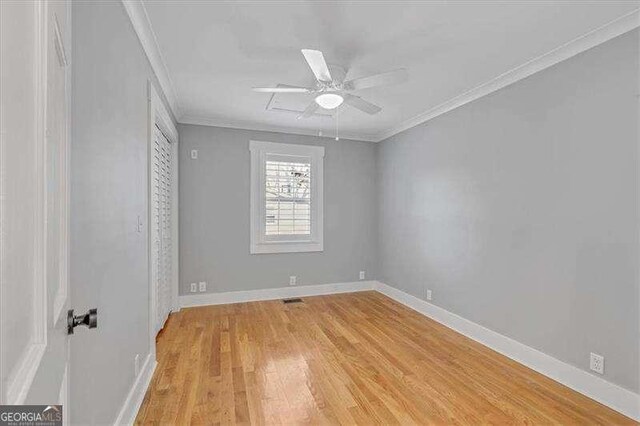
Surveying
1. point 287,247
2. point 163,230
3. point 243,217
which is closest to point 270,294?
point 287,247

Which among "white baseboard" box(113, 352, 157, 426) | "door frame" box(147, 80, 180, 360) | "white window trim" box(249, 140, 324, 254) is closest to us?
"white baseboard" box(113, 352, 157, 426)

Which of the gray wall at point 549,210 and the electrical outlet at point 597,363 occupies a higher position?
the gray wall at point 549,210

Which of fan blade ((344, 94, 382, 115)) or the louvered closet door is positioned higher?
fan blade ((344, 94, 382, 115))

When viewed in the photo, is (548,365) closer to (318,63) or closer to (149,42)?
(318,63)

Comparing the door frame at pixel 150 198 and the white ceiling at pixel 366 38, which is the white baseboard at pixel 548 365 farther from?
the door frame at pixel 150 198

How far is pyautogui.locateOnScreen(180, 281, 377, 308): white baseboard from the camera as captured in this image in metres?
4.01

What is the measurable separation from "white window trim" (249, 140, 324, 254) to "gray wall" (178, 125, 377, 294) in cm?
8

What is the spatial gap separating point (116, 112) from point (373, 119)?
3.09m

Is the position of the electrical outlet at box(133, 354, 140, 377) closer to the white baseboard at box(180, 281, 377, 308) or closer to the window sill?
the white baseboard at box(180, 281, 377, 308)

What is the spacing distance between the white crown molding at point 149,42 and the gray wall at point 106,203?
7cm

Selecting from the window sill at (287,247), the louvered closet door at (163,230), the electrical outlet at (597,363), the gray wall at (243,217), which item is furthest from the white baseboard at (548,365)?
the louvered closet door at (163,230)

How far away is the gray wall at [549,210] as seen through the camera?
78.1 inches

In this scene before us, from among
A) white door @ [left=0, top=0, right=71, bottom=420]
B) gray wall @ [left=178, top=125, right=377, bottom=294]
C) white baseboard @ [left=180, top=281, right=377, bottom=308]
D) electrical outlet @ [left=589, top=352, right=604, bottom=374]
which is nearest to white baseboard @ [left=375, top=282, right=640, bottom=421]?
electrical outlet @ [left=589, top=352, right=604, bottom=374]

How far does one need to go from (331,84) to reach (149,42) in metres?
1.36
